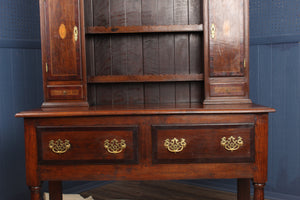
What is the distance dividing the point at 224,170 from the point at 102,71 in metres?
1.23

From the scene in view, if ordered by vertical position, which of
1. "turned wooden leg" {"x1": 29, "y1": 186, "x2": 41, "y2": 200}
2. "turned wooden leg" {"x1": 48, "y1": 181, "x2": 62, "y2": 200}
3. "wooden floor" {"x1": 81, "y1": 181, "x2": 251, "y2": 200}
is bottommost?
"wooden floor" {"x1": 81, "y1": 181, "x2": 251, "y2": 200}

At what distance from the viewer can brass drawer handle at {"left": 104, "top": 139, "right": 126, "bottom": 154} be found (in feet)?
5.91

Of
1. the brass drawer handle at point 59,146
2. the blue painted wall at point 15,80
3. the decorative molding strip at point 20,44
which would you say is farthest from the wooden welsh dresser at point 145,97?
the decorative molding strip at point 20,44

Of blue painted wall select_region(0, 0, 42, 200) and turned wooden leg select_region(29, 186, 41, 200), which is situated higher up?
blue painted wall select_region(0, 0, 42, 200)

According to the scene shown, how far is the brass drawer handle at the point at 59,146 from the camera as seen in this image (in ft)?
5.94

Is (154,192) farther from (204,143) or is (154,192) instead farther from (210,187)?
(204,143)

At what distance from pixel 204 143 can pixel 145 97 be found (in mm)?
785

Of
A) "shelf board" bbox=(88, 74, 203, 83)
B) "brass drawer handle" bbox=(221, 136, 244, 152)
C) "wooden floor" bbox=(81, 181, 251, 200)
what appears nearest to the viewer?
"brass drawer handle" bbox=(221, 136, 244, 152)

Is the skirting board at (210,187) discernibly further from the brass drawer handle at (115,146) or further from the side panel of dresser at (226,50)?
the brass drawer handle at (115,146)

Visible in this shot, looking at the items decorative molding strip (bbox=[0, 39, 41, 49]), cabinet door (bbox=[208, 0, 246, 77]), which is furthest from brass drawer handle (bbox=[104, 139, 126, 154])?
decorative molding strip (bbox=[0, 39, 41, 49])

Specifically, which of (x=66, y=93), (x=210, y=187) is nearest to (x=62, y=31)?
(x=66, y=93)

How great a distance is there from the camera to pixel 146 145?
70.9 inches

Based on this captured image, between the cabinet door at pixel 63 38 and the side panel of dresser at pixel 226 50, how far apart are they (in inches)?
36.2

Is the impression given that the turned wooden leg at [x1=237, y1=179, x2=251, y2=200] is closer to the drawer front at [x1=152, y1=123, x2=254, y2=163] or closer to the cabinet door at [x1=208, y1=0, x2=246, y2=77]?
the drawer front at [x1=152, y1=123, x2=254, y2=163]
